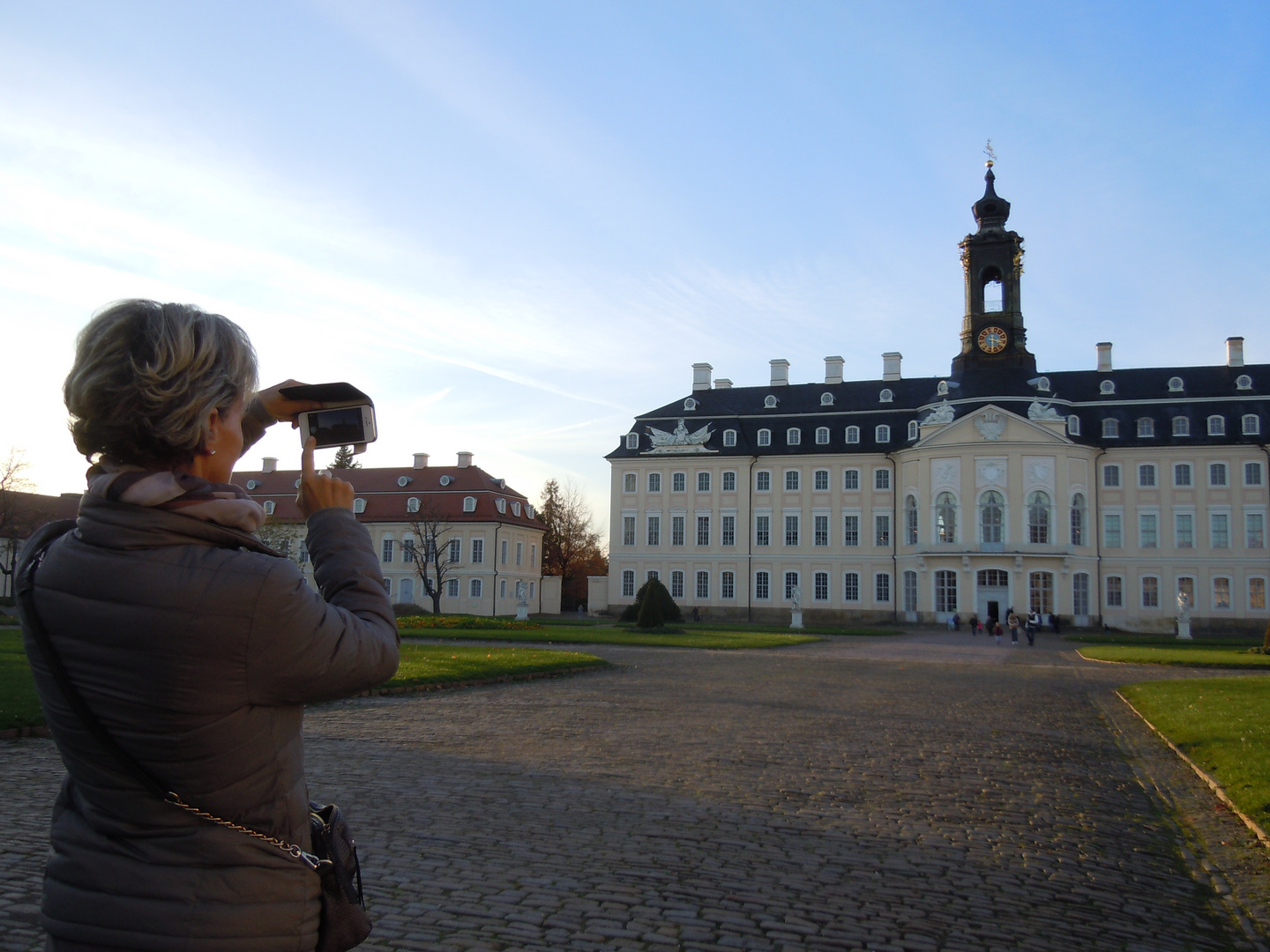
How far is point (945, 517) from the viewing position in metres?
54.4

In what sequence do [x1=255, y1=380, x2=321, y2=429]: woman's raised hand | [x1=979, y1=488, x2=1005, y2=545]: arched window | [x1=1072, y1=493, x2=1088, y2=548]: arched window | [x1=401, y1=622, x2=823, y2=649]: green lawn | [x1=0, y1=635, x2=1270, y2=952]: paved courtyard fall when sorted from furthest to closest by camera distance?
[x1=1072, y1=493, x2=1088, y2=548]: arched window
[x1=979, y1=488, x2=1005, y2=545]: arched window
[x1=401, y1=622, x2=823, y2=649]: green lawn
[x1=0, y1=635, x2=1270, y2=952]: paved courtyard
[x1=255, y1=380, x2=321, y2=429]: woman's raised hand

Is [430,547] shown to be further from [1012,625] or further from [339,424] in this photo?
[339,424]

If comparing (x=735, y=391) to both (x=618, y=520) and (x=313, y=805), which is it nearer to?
(x=618, y=520)

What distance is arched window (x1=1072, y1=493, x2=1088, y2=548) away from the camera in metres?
53.9

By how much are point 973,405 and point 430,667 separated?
4286cm

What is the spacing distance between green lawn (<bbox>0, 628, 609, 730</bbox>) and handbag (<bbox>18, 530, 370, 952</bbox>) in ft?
32.7

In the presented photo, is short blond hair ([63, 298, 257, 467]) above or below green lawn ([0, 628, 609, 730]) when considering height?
above

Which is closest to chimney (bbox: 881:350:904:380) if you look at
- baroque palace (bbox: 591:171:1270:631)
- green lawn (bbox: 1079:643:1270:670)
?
baroque palace (bbox: 591:171:1270:631)

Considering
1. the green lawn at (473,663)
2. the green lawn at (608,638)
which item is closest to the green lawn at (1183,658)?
the green lawn at (608,638)

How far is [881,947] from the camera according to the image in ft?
16.1

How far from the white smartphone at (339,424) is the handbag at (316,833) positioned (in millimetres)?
550

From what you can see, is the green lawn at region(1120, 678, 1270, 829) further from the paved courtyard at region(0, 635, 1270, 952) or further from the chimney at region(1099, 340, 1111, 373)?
the chimney at region(1099, 340, 1111, 373)

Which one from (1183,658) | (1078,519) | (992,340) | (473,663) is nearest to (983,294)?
(992,340)

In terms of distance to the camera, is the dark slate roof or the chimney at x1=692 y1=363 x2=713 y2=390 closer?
the dark slate roof
